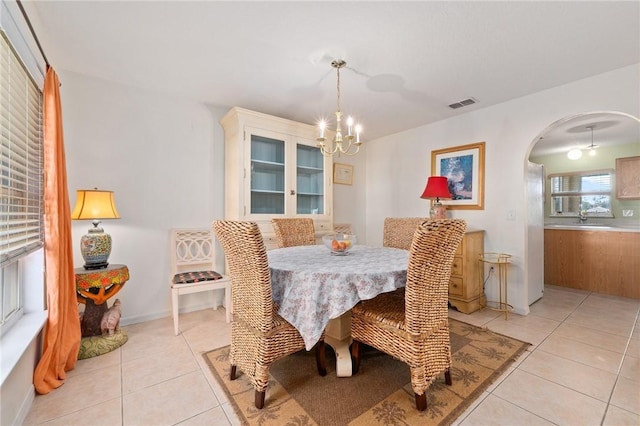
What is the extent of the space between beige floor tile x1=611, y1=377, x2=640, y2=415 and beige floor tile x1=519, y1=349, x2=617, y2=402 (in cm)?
3

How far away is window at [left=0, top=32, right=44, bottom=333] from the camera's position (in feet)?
4.40

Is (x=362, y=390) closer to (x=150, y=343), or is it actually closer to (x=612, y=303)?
(x=150, y=343)

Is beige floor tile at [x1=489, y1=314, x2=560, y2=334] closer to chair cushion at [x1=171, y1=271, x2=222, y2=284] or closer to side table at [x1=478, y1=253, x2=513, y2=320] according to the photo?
side table at [x1=478, y1=253, x2=513, y2=320]

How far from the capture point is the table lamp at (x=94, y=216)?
214 centimetres

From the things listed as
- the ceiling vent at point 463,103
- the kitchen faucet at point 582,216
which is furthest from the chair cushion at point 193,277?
the kitchen faucet at point 582,216

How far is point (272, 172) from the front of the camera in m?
3.22

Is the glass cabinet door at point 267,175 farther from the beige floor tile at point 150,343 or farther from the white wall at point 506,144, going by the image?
the white wall at point 506,144

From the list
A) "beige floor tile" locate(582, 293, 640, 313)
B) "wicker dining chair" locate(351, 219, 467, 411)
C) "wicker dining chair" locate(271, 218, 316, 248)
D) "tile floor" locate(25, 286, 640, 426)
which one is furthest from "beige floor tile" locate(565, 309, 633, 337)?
"wicker dining chair" locate(271, 218, 316, 248)

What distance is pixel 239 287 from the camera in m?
1.66

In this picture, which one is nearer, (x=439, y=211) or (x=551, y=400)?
(x=551, y=400)

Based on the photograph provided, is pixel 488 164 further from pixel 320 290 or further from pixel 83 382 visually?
pixel 83 382

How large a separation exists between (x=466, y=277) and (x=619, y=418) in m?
1.56

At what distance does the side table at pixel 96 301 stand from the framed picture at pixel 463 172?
359 centimetres

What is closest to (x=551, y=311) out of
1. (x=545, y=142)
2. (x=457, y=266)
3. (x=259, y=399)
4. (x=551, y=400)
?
(x=457, y=266)
